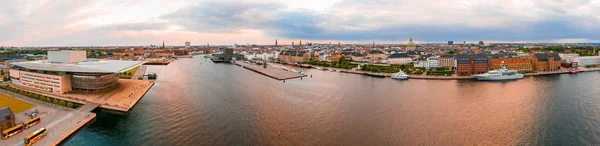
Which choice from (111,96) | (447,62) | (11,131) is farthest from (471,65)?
(11,131)

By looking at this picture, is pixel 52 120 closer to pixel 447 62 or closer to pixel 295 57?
pixel 447 62

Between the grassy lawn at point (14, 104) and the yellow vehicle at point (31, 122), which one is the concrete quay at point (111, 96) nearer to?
the grassy lawn at point (14, 104)

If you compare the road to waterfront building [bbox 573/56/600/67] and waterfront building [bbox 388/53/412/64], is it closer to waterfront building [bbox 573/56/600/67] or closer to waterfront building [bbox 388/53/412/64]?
waterfront building [bbox 388/53/412/64]

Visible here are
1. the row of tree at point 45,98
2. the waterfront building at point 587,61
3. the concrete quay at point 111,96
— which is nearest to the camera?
the row of tree at point 45,98

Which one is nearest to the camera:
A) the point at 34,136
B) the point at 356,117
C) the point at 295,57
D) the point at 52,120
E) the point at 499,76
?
the point at 34,136

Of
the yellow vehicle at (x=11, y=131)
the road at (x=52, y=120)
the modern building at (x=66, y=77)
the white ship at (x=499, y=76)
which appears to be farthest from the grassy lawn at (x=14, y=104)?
the white ship at (x=499, y=76)

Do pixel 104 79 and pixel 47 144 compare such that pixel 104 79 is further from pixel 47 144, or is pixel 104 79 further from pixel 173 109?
pixel 47 144

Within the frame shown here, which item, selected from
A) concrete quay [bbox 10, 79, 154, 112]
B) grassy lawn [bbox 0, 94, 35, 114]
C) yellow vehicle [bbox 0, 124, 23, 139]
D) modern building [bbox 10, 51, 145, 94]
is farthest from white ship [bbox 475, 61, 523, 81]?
grassy lawn [bbox 0, 94, 35, 114]
